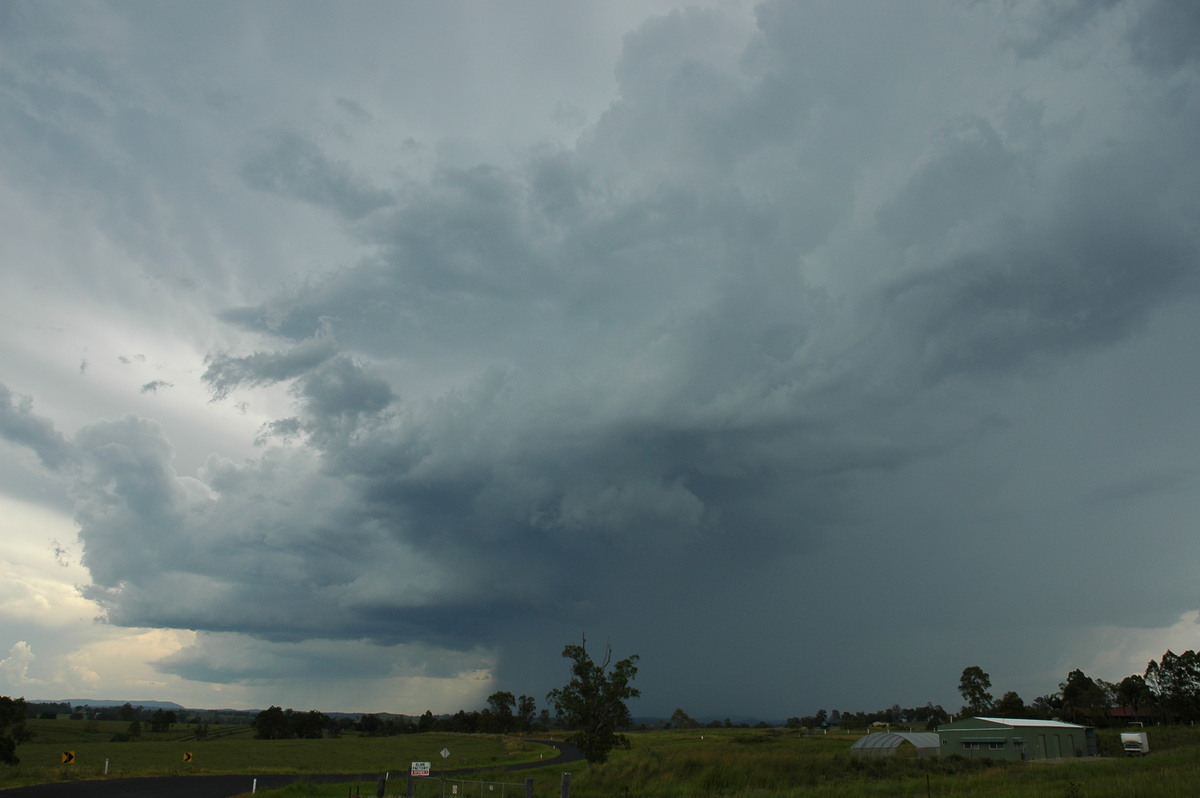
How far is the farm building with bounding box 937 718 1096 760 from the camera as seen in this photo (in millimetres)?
67000

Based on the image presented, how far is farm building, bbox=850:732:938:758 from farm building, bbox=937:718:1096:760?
2050 millimetres

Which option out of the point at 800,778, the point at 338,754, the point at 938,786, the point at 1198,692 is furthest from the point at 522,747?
the point at 1198,692

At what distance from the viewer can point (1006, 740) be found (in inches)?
2657

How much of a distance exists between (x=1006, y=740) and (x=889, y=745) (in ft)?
33.9

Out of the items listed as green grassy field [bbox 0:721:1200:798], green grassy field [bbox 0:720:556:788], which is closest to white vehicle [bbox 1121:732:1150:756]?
green grassy field [bbox 0:721:1200:798]

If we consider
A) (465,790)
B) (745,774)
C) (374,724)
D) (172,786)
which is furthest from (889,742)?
(374,724)

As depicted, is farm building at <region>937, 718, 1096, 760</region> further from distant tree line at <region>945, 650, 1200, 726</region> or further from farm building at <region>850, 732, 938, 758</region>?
distant tree line at <region>945, 650, 1200, 726</region>

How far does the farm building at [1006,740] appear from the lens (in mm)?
67000

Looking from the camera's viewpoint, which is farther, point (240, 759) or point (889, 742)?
point (240, 759)

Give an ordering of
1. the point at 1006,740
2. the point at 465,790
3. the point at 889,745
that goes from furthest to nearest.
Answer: the point at 889,745
the point at 1006,740
the point at 465,790

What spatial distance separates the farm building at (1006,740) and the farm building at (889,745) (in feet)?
6.73

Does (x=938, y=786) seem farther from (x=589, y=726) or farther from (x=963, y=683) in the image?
(x=963, y=683)

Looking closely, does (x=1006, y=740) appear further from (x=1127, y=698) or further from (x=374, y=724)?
(x=374, y=724)

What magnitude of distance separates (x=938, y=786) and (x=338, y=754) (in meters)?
83.1
